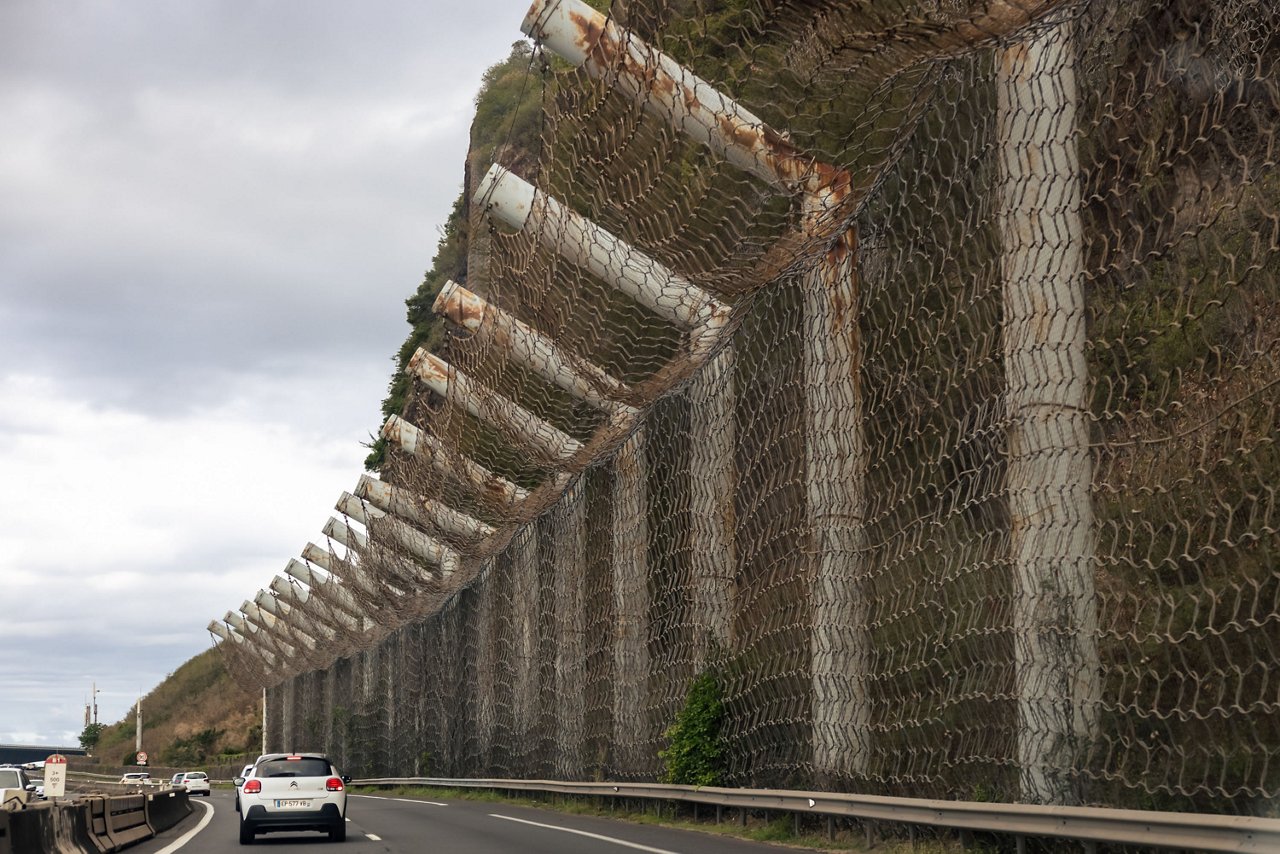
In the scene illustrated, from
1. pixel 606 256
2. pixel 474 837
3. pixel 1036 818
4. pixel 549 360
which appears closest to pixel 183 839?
pixel 474 837

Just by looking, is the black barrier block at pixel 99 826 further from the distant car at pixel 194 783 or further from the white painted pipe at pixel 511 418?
the distant car at pixel 194 783

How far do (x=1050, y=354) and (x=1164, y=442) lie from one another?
1.69 m

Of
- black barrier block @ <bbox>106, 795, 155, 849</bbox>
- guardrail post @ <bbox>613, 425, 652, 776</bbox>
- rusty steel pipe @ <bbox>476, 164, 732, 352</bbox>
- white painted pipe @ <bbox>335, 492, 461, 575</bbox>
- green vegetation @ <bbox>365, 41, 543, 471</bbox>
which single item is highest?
green vegetation @ <bbox>365, 41, 543, 471</bbox>

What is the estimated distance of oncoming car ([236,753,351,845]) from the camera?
19.0m

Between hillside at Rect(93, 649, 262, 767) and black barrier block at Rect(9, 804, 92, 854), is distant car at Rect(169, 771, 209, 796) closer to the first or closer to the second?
hillside at Rect(93, 649, 262, 767)

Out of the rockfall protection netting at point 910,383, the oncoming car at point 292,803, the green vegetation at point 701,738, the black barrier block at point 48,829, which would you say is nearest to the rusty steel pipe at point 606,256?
the rockfall protection netting at point 910,383

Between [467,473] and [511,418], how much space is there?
9.66 ft

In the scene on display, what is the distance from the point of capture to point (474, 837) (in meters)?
18.0

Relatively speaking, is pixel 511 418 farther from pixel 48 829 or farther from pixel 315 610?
pixel 315 610

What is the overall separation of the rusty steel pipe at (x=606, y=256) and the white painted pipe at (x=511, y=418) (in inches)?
149

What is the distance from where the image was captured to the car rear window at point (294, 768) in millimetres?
19594

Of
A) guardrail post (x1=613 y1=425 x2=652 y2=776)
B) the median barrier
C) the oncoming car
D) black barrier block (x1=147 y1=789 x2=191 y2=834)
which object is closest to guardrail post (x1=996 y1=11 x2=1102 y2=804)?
the median barrier

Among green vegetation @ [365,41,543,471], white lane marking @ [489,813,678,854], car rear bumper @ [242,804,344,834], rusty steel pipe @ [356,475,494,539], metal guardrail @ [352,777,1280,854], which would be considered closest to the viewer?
metal guardrail @ [352,777,1280,854]

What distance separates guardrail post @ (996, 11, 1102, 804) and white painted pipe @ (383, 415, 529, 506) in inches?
565
